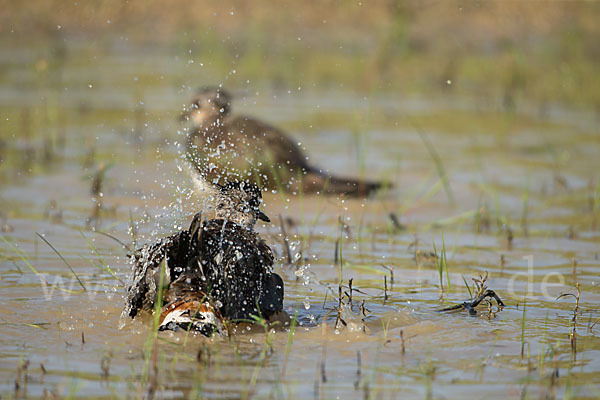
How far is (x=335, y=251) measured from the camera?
229 inches

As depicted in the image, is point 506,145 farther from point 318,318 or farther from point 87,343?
point 87,343

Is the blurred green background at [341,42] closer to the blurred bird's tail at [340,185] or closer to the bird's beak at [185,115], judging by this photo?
the bird's beak at [185,115]

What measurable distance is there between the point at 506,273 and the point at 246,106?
240 inches

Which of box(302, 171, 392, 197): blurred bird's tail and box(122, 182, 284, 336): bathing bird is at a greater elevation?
box(302, 171, 392, 197): blurred bird's tail

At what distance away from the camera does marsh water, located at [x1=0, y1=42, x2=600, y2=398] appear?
367 centimetres

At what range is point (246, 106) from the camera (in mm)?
11117

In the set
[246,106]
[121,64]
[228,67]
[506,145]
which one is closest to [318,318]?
[506,145]

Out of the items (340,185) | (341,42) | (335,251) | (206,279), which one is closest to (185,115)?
(340,185)

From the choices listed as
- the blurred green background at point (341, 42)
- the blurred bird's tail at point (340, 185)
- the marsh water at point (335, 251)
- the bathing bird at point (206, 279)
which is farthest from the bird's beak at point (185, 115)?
the bathing bird at point (206, 279)

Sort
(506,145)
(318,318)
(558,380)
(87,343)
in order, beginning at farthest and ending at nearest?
(506,145) → (318,318) → (87,343) → (558,380)

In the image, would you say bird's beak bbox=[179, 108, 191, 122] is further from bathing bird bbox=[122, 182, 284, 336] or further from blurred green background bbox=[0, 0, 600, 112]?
bathing bird bbox=[122, 182, 284, 336]

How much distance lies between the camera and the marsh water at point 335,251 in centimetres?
367

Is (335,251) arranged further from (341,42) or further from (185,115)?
(341,42)

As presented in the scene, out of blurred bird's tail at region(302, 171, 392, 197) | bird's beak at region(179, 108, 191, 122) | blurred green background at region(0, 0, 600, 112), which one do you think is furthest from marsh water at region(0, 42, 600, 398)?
blurred green background at region(0, 0, 600, 112)
